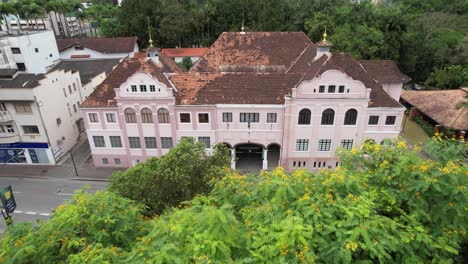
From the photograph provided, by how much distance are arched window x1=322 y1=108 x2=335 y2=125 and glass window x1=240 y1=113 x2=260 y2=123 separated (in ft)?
24.1

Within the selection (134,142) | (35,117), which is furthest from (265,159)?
(35,117)

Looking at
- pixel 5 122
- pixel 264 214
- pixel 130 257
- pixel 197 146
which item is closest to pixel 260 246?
pixel 264 214

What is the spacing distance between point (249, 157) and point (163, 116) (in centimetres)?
1223

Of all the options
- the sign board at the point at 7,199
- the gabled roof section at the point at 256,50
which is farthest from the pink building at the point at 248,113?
the sign board at the point at 7,199

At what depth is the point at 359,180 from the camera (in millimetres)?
13016

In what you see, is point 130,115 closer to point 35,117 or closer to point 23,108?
point 35,117

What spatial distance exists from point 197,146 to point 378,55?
179 ft

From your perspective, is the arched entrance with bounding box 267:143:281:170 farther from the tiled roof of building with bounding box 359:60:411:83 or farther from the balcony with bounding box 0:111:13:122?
the balcony with bounding box 0:111:13:122

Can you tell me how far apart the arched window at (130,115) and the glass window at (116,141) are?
9.70ft

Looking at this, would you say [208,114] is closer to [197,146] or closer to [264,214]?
[197,146]

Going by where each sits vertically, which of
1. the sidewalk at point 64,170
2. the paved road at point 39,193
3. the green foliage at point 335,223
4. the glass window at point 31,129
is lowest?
the paved road at point 39,193

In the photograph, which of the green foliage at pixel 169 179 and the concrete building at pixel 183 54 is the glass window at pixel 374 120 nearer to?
the green foliage at pixel 169 179

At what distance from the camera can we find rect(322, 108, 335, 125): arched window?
109ft

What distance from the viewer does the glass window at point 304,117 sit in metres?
33.2
